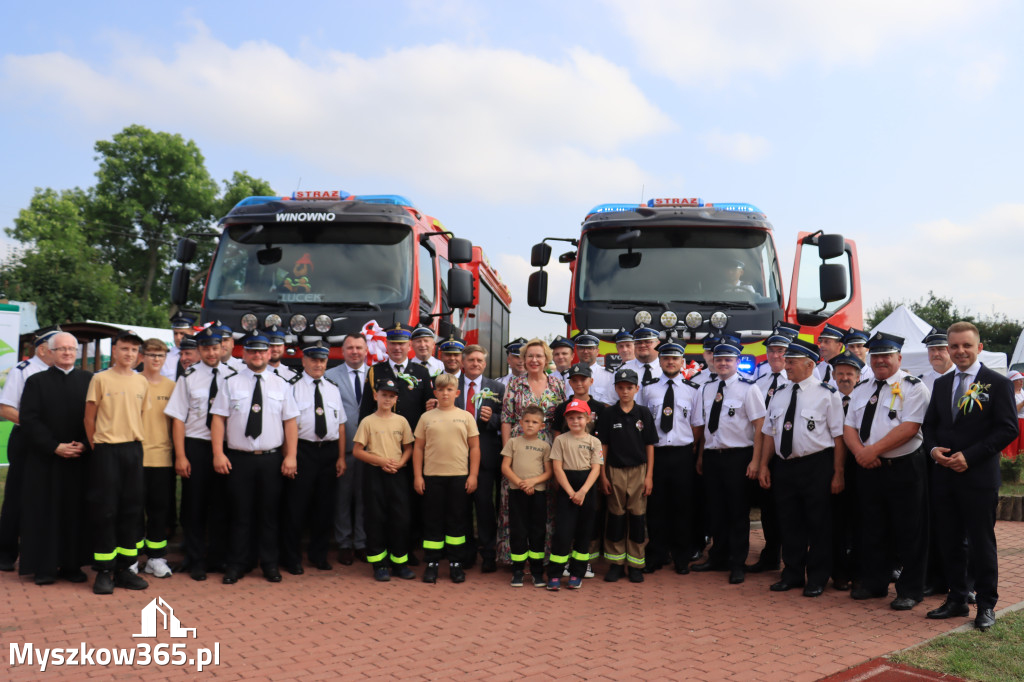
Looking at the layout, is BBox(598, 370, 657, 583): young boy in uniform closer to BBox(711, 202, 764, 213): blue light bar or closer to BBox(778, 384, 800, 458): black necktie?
BBox(778, 384, 800, 458): black necktie

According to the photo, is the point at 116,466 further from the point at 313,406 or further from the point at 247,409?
the point at 313,406

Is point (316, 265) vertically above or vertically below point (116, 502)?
above

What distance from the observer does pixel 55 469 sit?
682 centimetres

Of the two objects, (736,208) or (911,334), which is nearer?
(736,208)

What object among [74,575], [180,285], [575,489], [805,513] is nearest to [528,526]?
[575,489]

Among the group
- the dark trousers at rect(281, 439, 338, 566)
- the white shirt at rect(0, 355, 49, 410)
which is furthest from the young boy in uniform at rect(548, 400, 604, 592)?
the white shirt at rect(0, 355, 49, 410)

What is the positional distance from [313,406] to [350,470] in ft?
2.72

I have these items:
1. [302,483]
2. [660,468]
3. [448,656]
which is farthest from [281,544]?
[660,468]

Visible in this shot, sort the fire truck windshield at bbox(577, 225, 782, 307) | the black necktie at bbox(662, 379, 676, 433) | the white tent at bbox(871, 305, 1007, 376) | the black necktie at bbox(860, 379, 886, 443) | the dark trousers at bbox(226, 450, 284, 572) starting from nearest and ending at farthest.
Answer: the black necktie at bbox(860, 379, 886, 443)
the dark trousers at bbox(226, 450, 284, 572)
the black necktie at bbox(662, 379, 676, 433)
the fire truck windshield at bbox(577, 225, 782, 307)
the white tent at bbox(871, 305, 1007, 376)

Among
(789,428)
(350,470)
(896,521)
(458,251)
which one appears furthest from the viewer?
(458,251)

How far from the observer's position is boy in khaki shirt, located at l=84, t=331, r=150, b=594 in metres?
6.51

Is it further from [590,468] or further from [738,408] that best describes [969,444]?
[590,468]

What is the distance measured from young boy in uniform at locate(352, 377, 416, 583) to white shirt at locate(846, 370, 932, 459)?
3.76m

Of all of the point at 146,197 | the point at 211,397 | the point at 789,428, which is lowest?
the point at 789,428
